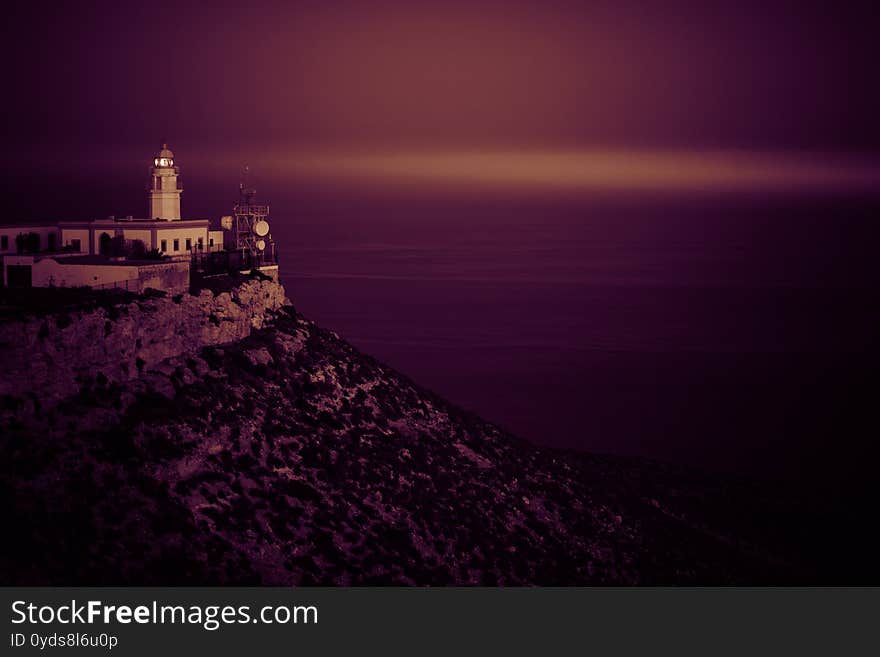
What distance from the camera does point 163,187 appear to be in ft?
159

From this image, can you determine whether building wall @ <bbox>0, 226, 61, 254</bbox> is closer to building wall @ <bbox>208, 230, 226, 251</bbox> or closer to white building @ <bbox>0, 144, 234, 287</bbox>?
white building @ <bbox>0, 144, 234, 287</bbox>

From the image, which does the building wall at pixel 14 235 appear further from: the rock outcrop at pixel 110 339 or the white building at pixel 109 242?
the rock outcrop at pixel 110 339

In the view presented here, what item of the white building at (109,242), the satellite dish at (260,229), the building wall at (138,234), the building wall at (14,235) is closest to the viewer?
the white building at (109,242)

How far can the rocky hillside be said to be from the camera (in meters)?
30.0

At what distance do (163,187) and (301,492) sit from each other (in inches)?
767

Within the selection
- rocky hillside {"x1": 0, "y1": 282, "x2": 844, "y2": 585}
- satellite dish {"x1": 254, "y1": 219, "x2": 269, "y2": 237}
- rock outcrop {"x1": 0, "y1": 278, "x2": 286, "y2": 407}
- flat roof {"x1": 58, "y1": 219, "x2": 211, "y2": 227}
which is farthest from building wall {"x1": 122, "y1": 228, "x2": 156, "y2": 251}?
rocky hillside {"x1": 0, "y1": 282, "x2": 844, "y2": 585}

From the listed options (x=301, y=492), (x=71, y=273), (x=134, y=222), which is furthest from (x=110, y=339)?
(x=134, y=222)

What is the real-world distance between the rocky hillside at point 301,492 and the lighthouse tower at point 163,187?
806 cm

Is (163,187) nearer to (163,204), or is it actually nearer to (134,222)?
(163,204)

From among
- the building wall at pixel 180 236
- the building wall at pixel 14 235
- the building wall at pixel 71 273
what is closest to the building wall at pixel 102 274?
the building wall at pixel 71 273

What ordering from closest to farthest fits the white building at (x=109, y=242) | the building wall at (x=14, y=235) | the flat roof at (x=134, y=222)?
the white building at (x=109, y=242) → the building wall at (x=14, y=235) → the flat roof at (x=134, y=222)

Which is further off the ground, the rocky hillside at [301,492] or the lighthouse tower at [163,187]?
the lighthouse tower at [163,187]

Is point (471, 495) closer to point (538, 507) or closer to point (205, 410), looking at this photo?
point (538, 507)

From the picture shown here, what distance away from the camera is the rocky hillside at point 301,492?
3005 centimetres
